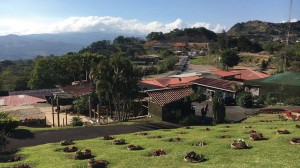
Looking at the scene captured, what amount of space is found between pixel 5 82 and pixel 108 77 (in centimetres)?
7134

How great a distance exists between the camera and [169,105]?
3553 centimetres

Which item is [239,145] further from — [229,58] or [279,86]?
[229,58]

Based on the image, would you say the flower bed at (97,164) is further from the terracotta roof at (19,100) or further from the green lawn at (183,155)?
the terracotta roof at (19,100)

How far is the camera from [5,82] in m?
97.4

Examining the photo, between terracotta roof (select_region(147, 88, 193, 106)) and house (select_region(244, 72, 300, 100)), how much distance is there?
58.3ft

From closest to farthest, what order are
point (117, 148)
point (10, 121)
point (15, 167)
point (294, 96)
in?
point (15, 167) → point (117, 148) → point (10, 121) → point (294, 96)

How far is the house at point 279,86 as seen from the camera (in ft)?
159

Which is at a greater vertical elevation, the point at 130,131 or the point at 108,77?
the point at 108,77

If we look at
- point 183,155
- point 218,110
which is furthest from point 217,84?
point 183,155

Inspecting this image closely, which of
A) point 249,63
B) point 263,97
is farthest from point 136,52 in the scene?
point 263,97

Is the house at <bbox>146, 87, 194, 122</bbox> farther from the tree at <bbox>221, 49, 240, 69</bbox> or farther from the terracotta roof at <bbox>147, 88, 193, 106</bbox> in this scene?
the tree at <bbox>221, 49, 240, 69</bbox>

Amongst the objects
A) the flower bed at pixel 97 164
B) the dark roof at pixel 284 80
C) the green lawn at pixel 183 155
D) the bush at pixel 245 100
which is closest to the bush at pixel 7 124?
the green lawn at pixel 183 155

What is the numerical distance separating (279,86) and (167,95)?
68.0 feet

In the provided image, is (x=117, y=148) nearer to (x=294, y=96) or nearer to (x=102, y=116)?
(x=102, y=116)
